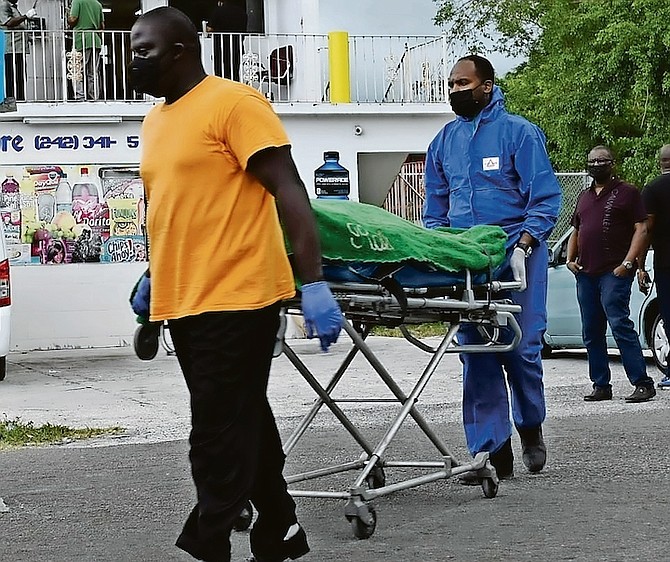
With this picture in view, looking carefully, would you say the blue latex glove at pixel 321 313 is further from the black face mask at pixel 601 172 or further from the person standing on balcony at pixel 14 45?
the person standing on balcony at pixel 14 45

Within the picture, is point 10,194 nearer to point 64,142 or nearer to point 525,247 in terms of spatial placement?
point 64,142

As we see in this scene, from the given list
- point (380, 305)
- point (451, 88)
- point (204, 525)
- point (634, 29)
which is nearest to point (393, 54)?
point (634, 29)

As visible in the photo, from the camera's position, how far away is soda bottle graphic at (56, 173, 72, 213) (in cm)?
1847

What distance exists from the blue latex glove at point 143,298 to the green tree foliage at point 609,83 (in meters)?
21.3

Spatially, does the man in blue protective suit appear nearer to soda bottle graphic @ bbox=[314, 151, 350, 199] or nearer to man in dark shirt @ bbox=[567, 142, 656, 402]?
man in dark shirt @ bbox=[567, 142, 656, 402]

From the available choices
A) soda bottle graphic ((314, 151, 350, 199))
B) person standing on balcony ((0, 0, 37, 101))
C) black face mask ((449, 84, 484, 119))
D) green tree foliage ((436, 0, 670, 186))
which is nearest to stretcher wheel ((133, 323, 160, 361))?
black face mask ((449, 84, 484, 119))

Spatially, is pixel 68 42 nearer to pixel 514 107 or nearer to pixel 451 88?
pixel 451 88

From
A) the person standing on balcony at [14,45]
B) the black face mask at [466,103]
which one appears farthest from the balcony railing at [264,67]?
the black face mask at [466,103]

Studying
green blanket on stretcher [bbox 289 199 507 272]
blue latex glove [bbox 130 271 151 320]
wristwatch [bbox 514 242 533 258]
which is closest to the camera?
blue latex glove [bbox 130 271 151 320]

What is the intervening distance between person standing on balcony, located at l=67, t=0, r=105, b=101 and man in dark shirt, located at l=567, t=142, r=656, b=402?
9.79 m

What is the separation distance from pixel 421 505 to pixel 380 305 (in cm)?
116

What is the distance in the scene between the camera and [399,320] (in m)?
6.13

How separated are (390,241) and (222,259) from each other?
146cm

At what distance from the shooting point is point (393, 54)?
20.4 meters
